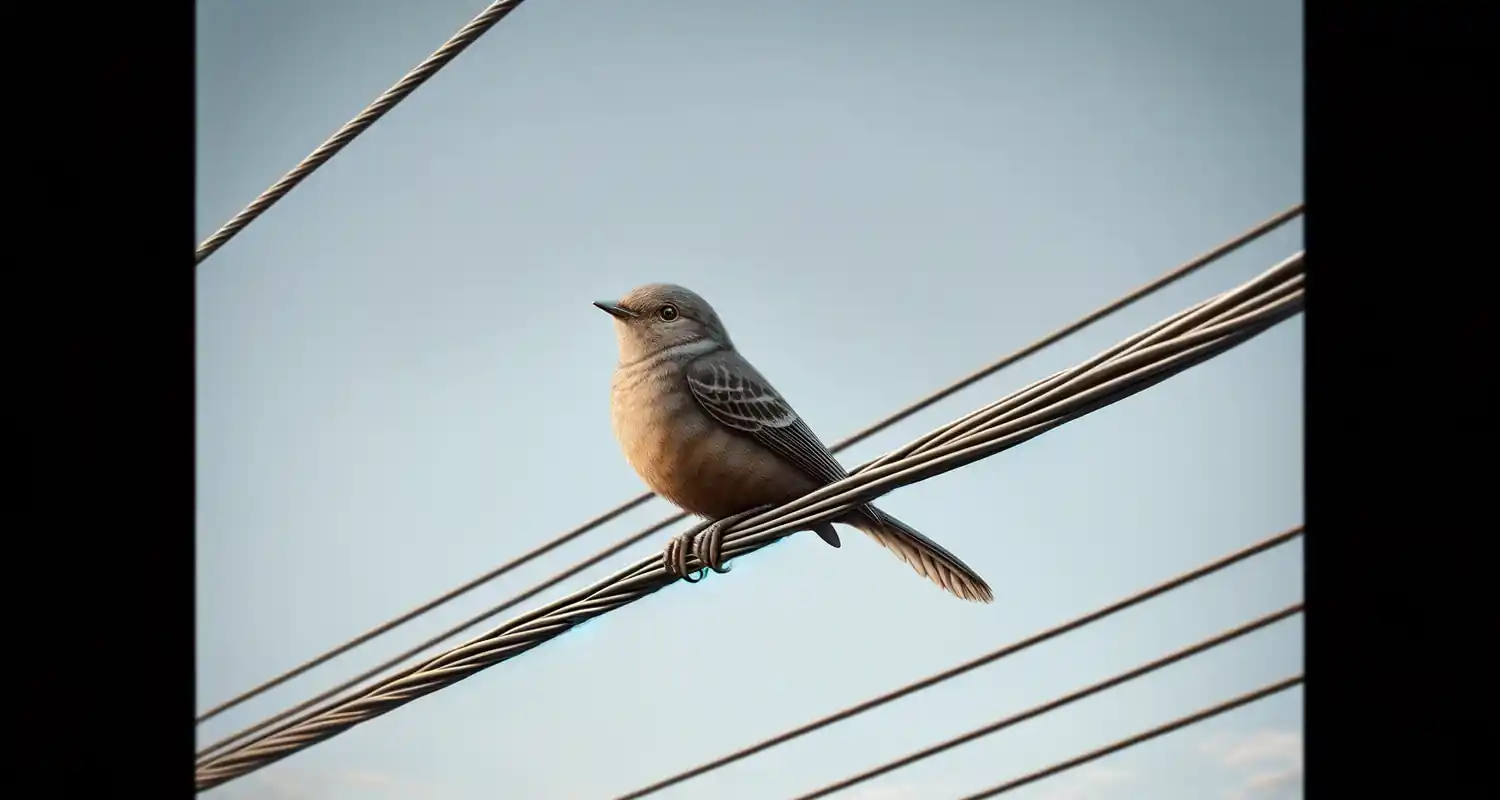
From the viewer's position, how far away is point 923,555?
3201 mm

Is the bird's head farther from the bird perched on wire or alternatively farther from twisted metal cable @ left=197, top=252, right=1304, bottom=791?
twisted metal cable @ left=197, top=252, right=1304, bottom=791

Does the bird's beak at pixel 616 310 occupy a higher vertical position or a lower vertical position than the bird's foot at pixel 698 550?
higher

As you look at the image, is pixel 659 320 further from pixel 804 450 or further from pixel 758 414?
pixel 804 450

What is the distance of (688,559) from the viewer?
273cm

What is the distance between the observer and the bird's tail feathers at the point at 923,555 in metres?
3.15

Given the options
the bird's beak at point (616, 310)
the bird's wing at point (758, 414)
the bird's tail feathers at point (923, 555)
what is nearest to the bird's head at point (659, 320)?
the bird's beak at point (616, 310)

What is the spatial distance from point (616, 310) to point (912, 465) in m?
1.58

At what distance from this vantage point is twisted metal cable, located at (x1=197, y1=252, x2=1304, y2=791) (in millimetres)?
1715

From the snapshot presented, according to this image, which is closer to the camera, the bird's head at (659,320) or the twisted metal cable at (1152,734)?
the twisted metal cable at (1152,734)

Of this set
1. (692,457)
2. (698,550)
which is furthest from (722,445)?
(698,550)

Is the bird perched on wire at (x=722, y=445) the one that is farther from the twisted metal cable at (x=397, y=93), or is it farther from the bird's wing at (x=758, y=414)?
the twisted metal cable at (x=397, y=93)
